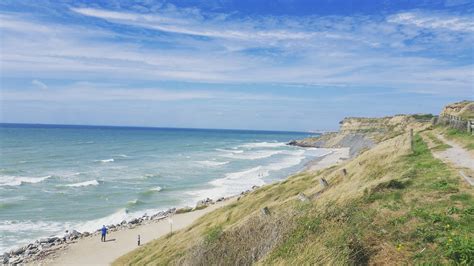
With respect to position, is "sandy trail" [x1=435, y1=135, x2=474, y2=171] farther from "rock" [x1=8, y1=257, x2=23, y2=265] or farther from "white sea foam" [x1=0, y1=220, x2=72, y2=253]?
"white sea foam" [x1=0, y1=220, x2=72, y2=253]

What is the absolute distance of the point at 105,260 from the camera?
25656mm

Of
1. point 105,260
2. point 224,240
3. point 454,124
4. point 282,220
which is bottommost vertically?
point 105,260

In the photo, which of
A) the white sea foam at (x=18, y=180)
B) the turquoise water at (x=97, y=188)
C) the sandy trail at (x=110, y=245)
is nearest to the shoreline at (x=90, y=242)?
the sandy trail at (x=110, y=245)

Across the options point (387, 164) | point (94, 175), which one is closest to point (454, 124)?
point (387, 164)

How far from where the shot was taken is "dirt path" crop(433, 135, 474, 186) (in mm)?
12695

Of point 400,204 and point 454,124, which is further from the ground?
point 454,124

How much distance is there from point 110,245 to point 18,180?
29.4 metres

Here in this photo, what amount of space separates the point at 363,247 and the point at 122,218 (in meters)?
30.5

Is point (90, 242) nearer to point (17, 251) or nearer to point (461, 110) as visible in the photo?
point (17, 251)

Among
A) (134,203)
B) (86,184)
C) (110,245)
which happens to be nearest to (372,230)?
(110,245)

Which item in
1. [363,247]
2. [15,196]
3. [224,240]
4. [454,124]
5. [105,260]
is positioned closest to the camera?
[363,247]

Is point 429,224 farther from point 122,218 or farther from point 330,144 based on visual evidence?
point 330,144

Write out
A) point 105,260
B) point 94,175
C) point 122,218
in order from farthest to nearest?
point 94,175 < point 122,218 < point 105,260

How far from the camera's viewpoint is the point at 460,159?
635 inches
